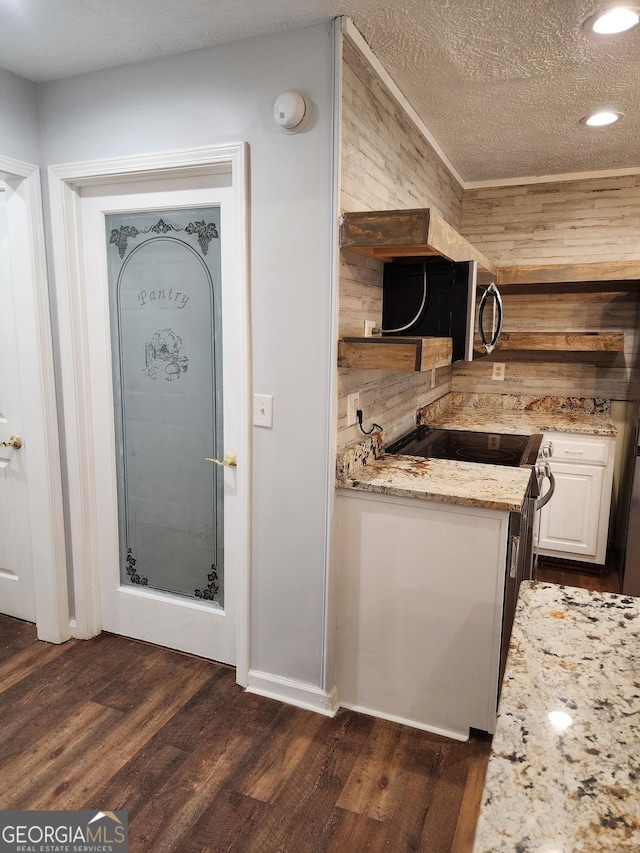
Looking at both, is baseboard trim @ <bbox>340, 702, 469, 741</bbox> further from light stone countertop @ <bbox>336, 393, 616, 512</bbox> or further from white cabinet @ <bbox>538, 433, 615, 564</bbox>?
white cabinet @ <bbox>538, 433, 615, 564</bbox>

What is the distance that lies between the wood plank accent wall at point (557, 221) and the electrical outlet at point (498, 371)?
0.65 metres

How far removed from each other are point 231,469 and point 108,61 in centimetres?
158

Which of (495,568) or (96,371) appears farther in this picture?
(96,371)

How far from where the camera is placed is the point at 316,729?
2139mm

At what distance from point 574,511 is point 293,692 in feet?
6.66

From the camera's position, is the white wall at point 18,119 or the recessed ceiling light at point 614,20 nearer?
the recessed ceiling light at point 614,20

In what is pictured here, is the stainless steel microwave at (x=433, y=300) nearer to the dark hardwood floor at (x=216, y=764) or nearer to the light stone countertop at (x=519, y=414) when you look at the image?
the light stone countertop at (x=519, y=414)

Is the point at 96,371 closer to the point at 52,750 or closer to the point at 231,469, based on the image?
the point at 231,469

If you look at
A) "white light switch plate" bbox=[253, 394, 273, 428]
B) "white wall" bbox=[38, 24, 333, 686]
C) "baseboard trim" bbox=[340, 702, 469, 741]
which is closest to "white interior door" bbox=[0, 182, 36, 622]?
"white wall" bbox=[38, 24, 333, 686]

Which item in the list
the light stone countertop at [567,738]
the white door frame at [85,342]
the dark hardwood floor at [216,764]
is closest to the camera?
the light stone countertop at [567,738]

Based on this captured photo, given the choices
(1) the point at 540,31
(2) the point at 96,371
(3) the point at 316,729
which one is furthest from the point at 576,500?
(2) the point at 96,371

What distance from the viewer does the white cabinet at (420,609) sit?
2.02 metres

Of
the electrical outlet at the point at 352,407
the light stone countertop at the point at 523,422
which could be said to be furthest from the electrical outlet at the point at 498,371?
the electrical outlet at the point at 352,407

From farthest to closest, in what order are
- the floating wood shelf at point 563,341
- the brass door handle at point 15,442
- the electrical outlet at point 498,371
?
the electrical outlet at point 498,371 → the floating wood shelf at point 563,341 → the brass door handle at point 15,442
